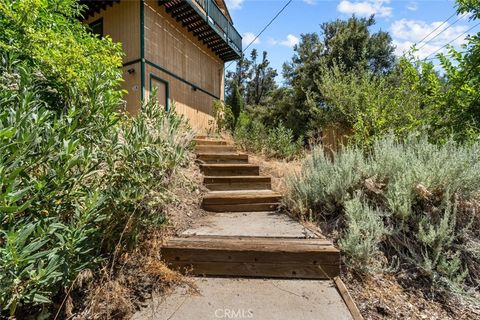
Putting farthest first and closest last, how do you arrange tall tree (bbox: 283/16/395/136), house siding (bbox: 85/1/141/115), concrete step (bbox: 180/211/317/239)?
1. tall tree (bbox: 283/16/395/136)
2. house siding (bbox: 85/1/141/115)
3. concrete step (bbox: 180/211/317/239)

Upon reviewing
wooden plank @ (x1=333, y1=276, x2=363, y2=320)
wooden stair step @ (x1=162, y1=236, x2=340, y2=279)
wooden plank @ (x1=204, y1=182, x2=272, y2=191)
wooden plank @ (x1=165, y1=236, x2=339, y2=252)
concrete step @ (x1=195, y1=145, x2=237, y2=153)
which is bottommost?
wooden plank @ (x1=333, y1=276, x2=363, y2=320)

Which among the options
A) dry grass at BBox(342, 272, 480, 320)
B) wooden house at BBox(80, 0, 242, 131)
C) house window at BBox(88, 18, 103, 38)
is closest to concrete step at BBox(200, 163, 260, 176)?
dry grass at BBox(342, 272, 480, 320)

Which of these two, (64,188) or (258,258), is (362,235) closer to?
(258,258)

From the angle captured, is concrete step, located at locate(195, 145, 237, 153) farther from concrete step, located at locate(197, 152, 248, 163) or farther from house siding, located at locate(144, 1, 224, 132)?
house siding, located at locate(144, 1, 224, 132)

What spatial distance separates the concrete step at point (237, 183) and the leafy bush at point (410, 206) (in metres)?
1.07

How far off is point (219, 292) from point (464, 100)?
13.4ft

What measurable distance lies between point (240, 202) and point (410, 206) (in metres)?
1.90

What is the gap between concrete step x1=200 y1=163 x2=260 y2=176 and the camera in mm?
4332

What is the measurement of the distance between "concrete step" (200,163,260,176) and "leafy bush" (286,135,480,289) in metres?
1.50

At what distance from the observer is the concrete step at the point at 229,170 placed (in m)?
4.33

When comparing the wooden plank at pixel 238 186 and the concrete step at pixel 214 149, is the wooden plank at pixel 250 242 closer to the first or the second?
the wooden plank at pixel 238 186

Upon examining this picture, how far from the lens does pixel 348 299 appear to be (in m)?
1.69

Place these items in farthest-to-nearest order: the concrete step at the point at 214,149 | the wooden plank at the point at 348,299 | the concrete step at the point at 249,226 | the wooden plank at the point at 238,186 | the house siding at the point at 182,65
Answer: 1. the house siding at the point at 182,65
2. the concrete step at the point at 214,149
3. the wooden plank at the point at 238,186
4. the concrete step at the point at 249,226
5. the wooden plank at the point at 348,299

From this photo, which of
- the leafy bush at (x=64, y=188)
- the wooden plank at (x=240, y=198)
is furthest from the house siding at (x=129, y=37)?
the leafy bush at (x=64, y=188)
